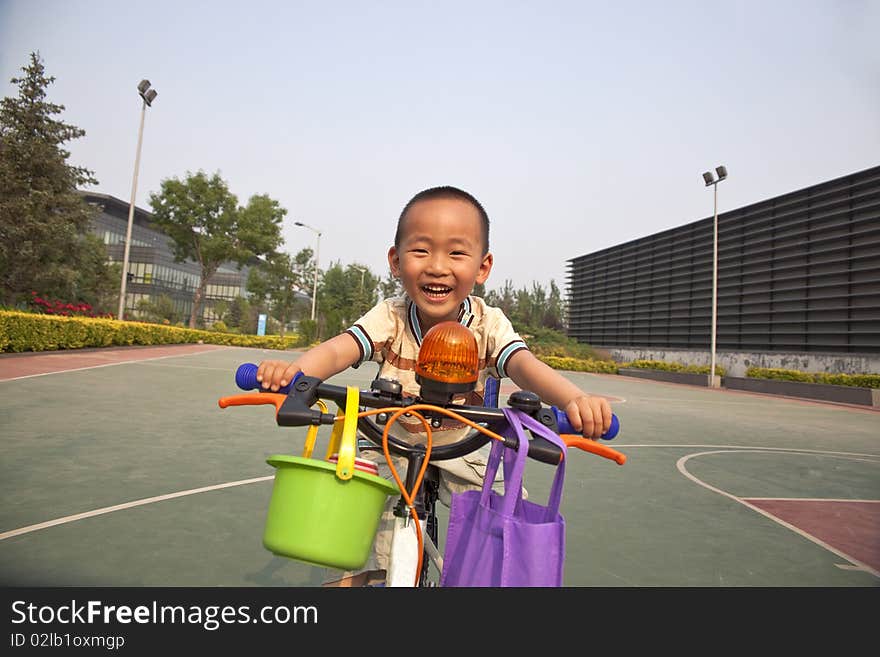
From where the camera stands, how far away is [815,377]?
64.5 feet

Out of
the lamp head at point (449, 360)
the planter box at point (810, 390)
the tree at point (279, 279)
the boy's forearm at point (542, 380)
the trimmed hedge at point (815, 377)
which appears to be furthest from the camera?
the tree at point (279, 279)

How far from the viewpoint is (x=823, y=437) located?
861cm

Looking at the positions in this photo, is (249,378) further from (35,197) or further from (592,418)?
(35,197)

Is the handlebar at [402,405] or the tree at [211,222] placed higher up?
the tree at [211,222]

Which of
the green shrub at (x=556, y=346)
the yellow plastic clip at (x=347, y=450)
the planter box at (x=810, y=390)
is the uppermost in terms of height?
the green shrub at (x=556, y=346)

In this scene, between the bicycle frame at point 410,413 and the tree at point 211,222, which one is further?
the tree at point 211,222

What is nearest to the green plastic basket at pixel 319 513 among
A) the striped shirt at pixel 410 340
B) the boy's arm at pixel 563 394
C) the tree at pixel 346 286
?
the boy's arm at pixel 563 394

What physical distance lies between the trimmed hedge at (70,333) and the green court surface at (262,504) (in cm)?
747

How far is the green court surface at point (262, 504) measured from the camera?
263 centimetres

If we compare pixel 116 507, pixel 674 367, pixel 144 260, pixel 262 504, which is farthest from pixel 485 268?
pixel 144 260

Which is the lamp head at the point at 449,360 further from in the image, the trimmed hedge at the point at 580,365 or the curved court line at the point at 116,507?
the trimmed hedge at the point at 580,365

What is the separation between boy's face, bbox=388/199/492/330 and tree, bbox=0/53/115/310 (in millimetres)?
23729

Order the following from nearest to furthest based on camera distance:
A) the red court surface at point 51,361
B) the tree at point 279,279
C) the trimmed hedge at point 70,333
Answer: the red court surface at point 51,361
the trimmed hedge at point 70,333
the tree at point 279,279

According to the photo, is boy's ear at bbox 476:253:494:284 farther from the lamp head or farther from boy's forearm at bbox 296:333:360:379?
the lamp head
